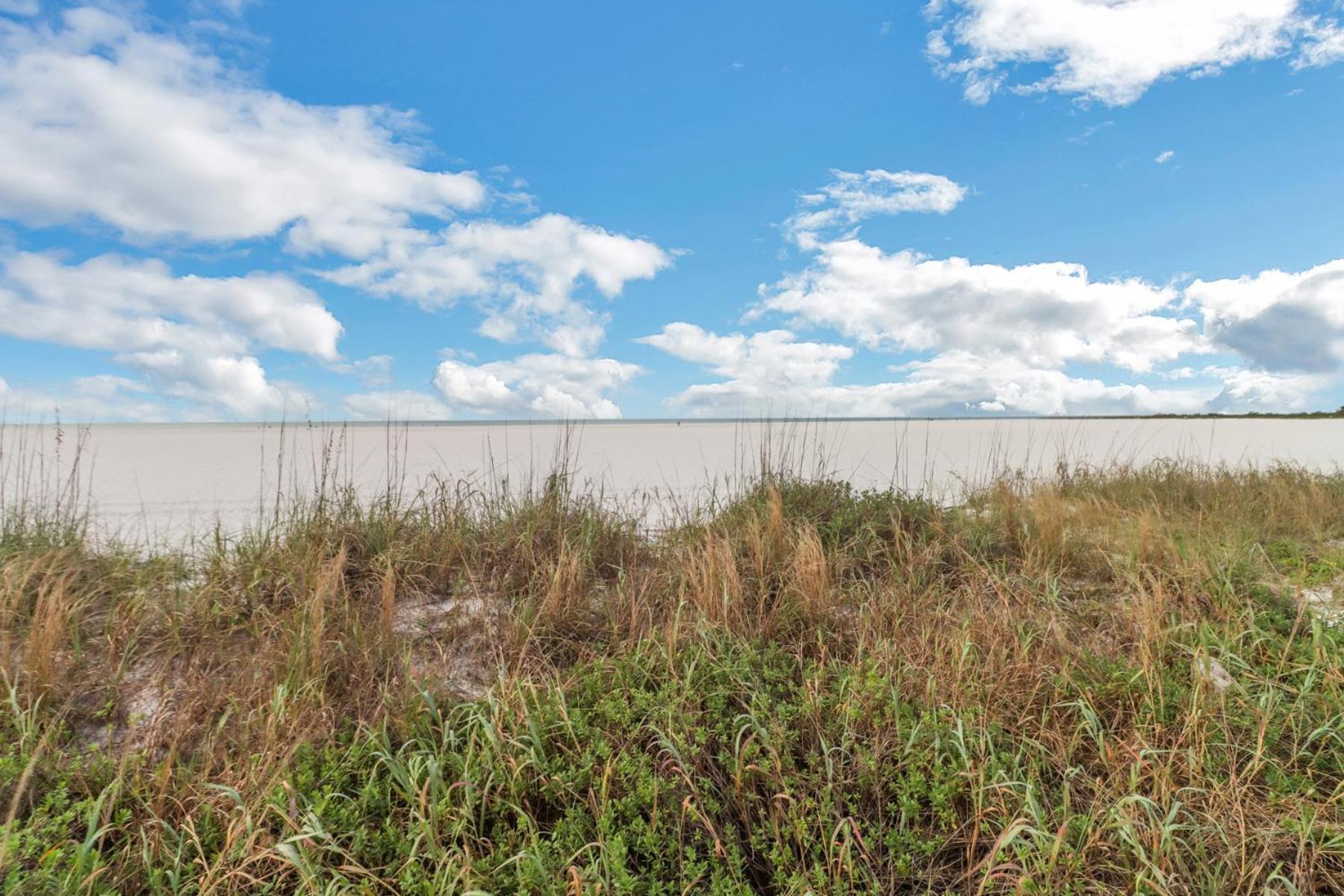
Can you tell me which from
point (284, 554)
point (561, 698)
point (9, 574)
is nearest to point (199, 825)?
point (561, 698)

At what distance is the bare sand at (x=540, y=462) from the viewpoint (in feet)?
21.1

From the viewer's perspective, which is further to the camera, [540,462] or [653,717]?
[540,462]

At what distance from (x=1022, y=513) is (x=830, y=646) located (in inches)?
126

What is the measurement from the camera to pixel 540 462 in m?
9.69

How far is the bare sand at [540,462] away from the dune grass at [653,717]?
1.25m

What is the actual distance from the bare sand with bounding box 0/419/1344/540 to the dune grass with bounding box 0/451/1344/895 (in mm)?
1253

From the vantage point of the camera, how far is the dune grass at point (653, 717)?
211 centimetres

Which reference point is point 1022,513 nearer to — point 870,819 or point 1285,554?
point 1285,554

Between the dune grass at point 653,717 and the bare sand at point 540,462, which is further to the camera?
the bare sand at point 540,462

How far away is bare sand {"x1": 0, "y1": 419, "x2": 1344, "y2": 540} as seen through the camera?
644 centimetres

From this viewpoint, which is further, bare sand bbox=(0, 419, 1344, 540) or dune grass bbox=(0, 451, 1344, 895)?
bare sand bbox=(0, 419, 1344, 540)

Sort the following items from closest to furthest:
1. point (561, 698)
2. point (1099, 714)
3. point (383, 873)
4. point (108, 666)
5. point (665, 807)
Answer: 1. point (383, 873)
2. point (665, 807)
3. point (561, 698)
4. point (1099, 714)
5. point (108, 666)

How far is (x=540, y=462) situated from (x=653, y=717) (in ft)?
23.9

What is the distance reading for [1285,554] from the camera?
540cm
